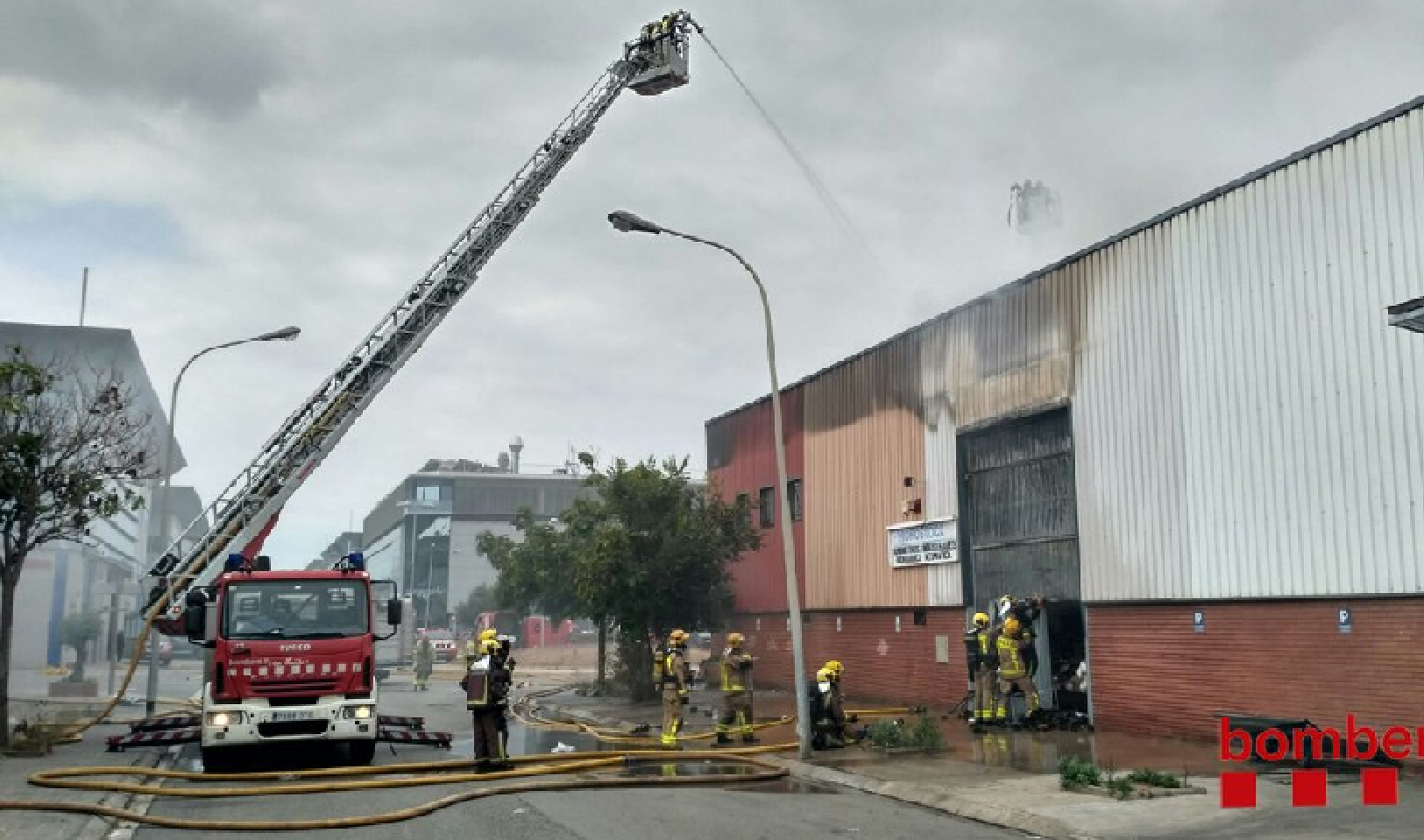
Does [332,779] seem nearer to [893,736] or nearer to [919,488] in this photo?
[893,736]

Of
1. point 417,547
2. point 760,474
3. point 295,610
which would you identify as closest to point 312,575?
point 295,610

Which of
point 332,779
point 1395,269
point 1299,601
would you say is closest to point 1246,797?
point 1299,601

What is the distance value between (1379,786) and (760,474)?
21.1 m

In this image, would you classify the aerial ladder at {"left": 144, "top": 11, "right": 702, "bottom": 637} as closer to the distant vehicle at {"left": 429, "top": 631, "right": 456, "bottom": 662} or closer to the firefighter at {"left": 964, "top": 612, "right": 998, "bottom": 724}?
the firefighter at {"left": 964, "top": 612, "right": 998, "bottom": 724}

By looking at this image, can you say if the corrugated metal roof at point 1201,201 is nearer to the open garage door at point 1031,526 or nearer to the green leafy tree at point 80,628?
the open garage door at point 1031,526

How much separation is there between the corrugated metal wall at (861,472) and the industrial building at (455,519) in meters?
74.4

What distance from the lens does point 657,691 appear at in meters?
27.1

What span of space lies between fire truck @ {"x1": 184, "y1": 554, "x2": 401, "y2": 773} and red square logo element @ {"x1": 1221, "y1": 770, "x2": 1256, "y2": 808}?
9877mm

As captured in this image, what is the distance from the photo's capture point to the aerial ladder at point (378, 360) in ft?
61.7

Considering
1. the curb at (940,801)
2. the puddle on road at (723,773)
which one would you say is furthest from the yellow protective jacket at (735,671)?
the puddle on road at (723,773)

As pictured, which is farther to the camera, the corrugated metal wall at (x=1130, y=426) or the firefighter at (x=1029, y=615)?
the firefighter at (x=1029, y=615)

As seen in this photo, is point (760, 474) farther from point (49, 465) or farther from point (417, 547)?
point (417, 547)

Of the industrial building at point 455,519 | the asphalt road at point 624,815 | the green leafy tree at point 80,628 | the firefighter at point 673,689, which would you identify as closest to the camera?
the asphalt road at point 624,815

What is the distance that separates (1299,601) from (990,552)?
7.03 m
